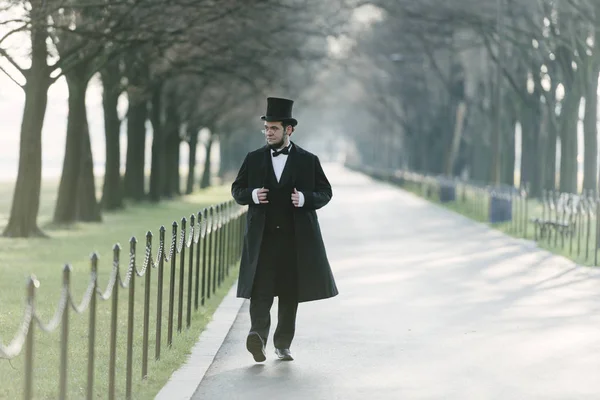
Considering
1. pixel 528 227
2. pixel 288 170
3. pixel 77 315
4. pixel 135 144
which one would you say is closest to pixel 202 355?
pixel 288 170

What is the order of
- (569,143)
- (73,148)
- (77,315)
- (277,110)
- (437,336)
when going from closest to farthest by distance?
(277,110) < (437,336) < (77,315) < (73,148) < (569,143)

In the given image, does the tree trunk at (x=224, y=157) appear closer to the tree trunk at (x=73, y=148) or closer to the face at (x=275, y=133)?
the tree trunk at (x=73, y=148)

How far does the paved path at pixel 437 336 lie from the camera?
31.7 ft

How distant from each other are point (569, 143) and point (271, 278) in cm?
3225

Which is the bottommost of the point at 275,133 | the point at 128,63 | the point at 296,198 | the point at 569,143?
the point at 296,198

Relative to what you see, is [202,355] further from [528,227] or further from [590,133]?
[590,133]

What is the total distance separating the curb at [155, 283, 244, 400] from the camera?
9.22 meters

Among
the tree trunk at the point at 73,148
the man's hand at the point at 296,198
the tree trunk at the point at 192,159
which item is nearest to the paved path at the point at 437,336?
the man's hand at the point at 296,198

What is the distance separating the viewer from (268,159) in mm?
10609

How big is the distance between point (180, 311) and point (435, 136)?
59.1 m

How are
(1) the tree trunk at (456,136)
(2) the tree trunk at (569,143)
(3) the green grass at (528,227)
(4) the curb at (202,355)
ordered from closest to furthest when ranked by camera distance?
(4) the curb at (202,355) → (3) the green grass at (528,227) → (2) the tree trunk at (569,143) → (1) the tree trunk at (456,136)

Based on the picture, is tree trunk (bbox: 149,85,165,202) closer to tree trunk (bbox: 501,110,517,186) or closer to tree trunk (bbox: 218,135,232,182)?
tree trunk (bbox: 501,110,517,186)

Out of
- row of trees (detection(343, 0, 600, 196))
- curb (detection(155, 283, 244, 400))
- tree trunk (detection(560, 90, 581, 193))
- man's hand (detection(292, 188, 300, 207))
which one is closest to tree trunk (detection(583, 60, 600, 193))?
row of trees (detection(343, 0, 600, 196))

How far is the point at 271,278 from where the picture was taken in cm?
1059
